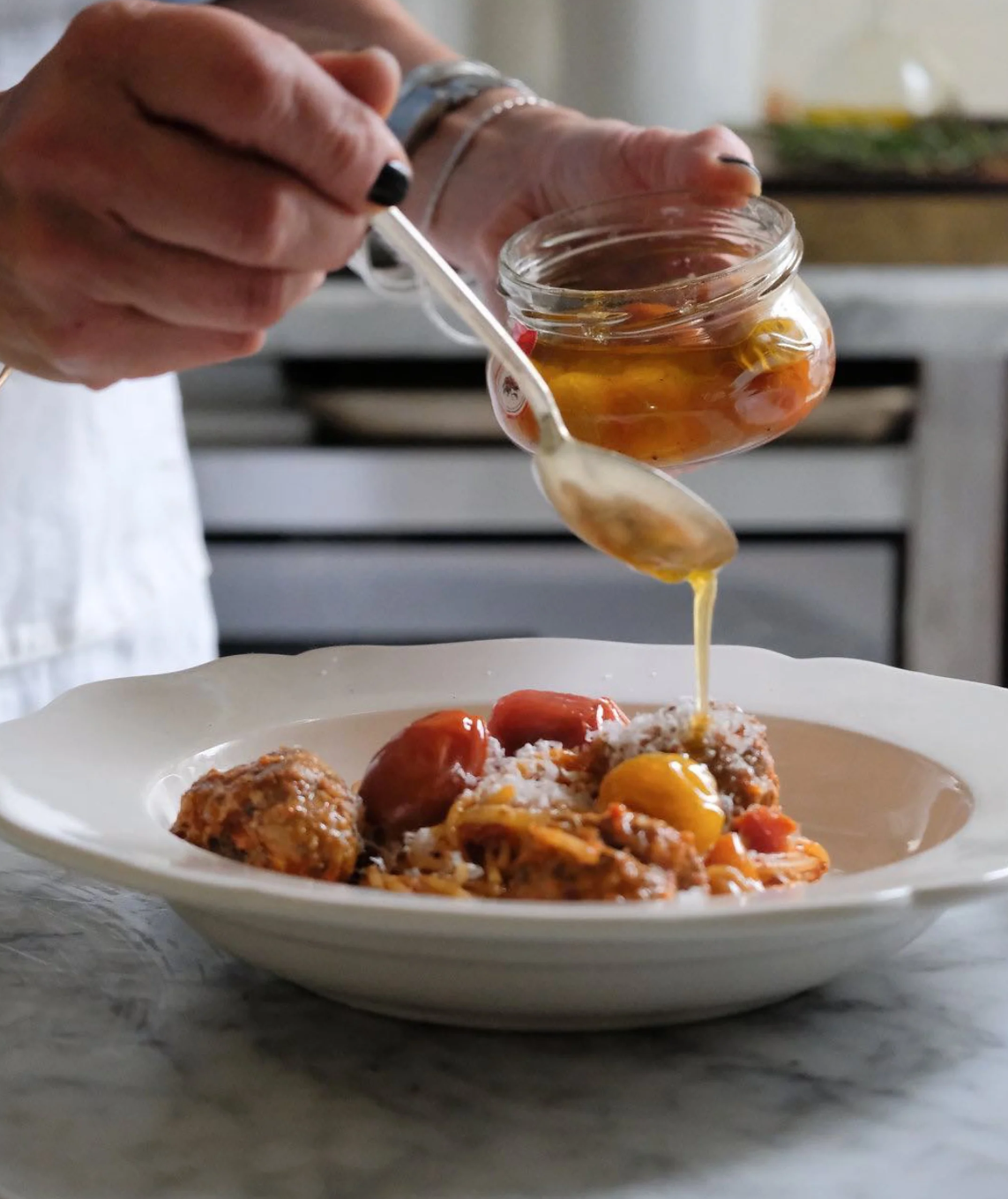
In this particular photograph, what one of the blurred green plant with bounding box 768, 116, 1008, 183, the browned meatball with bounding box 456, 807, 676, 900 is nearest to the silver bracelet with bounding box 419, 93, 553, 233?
the browned meatball with bounding box 456, 807, 676, 900

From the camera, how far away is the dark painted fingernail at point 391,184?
2.35ft

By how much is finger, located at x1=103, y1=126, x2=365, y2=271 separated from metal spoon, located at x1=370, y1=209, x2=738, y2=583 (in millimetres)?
31

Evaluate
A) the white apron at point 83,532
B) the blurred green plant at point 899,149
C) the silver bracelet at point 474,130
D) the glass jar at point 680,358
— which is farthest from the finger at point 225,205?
the blurred green plant at point 899,149

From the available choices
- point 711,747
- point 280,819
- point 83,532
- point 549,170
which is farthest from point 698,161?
point 83,532

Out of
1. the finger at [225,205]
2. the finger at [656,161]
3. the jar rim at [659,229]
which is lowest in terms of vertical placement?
the jar rim at [659,229]

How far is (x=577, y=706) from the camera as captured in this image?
833mm

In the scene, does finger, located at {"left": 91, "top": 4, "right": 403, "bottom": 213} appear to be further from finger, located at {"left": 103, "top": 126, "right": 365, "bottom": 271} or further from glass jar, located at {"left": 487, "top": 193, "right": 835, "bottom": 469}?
glass jar, located at {"left": 487, "top": 193, "right": 835, "bottom": 469}

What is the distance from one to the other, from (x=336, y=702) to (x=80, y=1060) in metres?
0.35

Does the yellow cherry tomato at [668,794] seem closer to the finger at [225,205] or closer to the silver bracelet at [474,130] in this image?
the finger at [225,205]

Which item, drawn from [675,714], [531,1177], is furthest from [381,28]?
[531,1177]

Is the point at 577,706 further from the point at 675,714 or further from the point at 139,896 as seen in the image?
the point at 139,896

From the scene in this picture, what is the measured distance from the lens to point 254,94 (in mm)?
687

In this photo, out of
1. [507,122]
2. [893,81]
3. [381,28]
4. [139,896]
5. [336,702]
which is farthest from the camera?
[893,81]

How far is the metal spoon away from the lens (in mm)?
730
